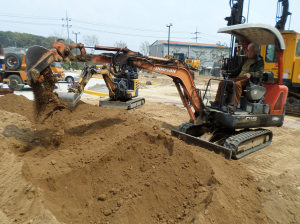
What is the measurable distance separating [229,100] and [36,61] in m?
4.37

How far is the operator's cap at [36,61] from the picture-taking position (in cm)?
441

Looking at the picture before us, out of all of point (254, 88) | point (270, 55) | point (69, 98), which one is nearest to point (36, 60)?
point (69, 98)

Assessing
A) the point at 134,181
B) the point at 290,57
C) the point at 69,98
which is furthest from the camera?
the point at 290,57

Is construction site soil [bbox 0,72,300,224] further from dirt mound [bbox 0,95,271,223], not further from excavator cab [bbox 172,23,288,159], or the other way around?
excavator cab [bbox 172,23,288,159]

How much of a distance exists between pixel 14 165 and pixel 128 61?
307cm

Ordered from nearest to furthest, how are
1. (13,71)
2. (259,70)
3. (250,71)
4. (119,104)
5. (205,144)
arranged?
(205,144) → (259,70) → (250,71) → (119,104) → (13,71)

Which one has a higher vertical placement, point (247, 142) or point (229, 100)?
point (229, 100)

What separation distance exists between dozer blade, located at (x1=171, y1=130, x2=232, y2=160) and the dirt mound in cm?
21

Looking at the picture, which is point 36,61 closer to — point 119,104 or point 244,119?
point 244,119

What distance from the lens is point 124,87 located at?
381 inches

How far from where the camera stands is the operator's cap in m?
4.41

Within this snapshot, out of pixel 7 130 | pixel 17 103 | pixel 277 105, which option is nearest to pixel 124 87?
pixel 17 103

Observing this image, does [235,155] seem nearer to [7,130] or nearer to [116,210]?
[116,210]

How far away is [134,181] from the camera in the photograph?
12.6ft
